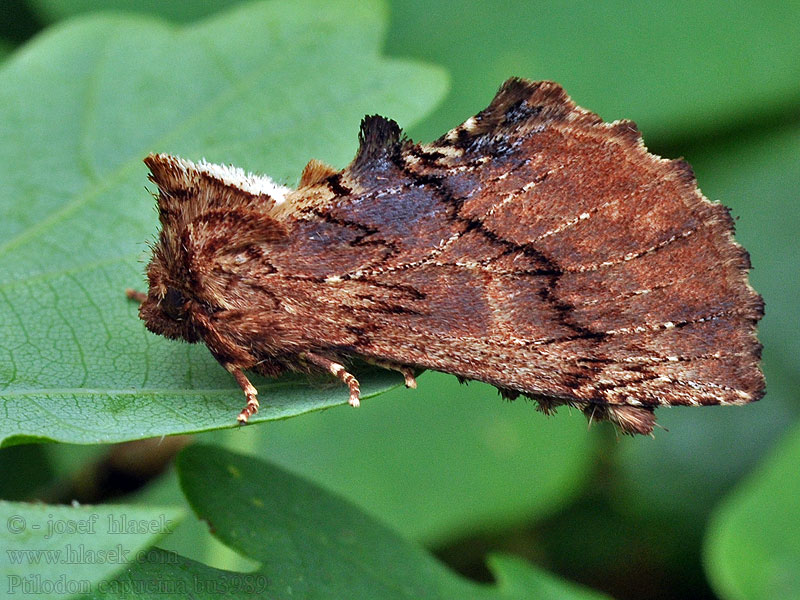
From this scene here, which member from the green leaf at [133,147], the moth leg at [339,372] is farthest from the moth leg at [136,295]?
the moth leg at [339,372]

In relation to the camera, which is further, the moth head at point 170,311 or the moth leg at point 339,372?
the moth head at point 170,311

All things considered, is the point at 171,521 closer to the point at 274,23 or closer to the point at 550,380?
the point at 550,380

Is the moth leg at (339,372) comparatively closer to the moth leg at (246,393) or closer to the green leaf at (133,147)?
the green leaf at (133,147)

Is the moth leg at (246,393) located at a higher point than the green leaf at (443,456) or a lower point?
lower

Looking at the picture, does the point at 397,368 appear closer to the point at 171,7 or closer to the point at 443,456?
the point at 443,456

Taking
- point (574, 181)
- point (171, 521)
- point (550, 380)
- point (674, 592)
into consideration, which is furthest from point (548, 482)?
point (171, 521)

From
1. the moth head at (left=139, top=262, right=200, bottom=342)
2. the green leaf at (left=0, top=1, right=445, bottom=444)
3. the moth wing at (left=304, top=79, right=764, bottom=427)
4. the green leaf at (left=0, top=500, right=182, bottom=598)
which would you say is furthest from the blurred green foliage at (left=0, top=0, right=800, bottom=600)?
the green leaf at (left=0, top=500, right=182, bottom=598)

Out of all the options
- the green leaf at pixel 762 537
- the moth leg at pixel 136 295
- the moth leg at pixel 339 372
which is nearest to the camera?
the moth leg at pixel 339 372
